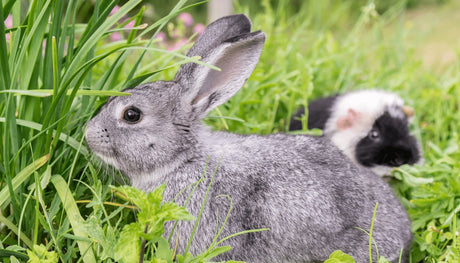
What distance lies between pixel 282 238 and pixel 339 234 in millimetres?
351

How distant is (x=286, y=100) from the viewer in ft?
16.7

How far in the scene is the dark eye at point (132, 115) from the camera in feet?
10.7

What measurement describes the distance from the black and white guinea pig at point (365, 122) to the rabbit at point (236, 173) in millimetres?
1834

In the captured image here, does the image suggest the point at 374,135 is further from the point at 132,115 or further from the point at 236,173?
the point at 132,115

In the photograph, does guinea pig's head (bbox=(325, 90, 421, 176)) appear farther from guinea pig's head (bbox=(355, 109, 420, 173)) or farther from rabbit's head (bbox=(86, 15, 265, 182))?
rabbit's head (bbox=(86, 15, 265, 182))

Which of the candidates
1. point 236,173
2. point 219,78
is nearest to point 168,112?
point 219,78

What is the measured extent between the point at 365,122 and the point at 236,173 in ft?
8.83

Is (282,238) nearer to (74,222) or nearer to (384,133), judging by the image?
(74,222)

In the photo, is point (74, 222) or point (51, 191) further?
point (51, 191)

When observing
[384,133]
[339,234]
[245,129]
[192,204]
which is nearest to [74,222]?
[192,204]

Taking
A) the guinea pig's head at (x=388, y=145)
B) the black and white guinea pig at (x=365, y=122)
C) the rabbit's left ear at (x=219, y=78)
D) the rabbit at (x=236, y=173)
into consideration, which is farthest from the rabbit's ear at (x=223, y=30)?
the guinea pig's head at (x=388, y=145)

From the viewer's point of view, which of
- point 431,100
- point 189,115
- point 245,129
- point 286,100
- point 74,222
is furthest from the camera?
point 431,100

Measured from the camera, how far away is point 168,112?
3303mm

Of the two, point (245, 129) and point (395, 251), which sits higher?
point (245, 129)
